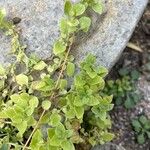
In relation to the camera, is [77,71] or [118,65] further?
[118,65]

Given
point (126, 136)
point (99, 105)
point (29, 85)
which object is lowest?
point (126, 136)

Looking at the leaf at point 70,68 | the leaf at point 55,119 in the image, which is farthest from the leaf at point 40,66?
the leaf at point 55,119

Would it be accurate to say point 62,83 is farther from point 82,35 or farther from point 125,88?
point 125,88

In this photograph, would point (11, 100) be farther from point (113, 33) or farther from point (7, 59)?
point (113, 33)

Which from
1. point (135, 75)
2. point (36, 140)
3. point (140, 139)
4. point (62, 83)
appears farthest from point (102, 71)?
point (135, 75)

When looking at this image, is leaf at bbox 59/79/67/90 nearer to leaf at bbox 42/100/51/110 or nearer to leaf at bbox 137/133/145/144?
leaf at bbox 42/100/51/110

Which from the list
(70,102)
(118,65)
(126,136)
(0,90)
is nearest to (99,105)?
(70,102)

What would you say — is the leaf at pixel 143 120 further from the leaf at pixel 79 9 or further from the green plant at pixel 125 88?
the leaf at pixel 79 9

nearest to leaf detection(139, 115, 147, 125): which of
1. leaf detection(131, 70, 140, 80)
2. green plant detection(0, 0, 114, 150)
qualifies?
leaf detection(131, 70, 140, 80)
